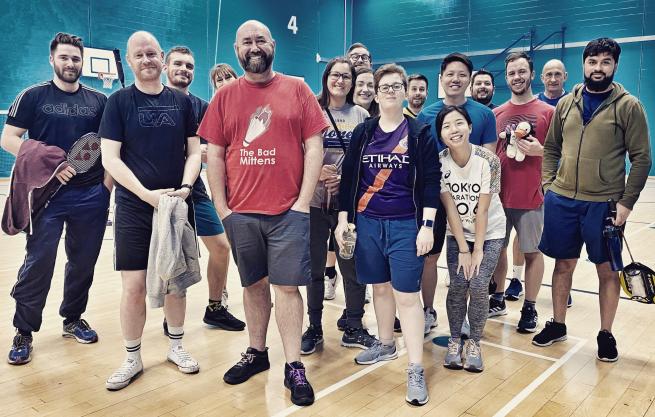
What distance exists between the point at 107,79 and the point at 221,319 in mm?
10112

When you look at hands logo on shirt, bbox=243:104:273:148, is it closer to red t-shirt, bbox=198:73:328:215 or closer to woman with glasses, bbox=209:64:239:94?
red t-shirt, bbox=198:73:328:215

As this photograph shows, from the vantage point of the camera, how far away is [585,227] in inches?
133

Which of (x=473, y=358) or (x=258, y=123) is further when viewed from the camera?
(x=473, y=358)

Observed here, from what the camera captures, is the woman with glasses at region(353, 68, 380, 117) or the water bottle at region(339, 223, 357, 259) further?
the woman with glasses at region(353, 68, 380, 117)

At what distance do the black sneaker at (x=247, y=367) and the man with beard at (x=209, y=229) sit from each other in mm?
780

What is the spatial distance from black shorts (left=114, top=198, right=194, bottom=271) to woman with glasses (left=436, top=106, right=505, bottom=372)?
1.65 m

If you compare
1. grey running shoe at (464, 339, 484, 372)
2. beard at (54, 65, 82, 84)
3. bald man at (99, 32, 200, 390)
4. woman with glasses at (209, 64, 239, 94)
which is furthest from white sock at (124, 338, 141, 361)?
woman with glasses at (209, 64, 239, 94)

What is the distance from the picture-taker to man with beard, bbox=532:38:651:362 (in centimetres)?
326

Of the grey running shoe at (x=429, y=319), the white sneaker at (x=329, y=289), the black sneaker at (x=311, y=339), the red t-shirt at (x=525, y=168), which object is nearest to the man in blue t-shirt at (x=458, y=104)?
the grey running shoe at (x=429, y=319)

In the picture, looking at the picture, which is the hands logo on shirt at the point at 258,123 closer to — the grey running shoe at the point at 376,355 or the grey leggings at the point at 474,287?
the grey leggings at the point at 474,287

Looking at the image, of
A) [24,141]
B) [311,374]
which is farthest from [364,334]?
[24,141]

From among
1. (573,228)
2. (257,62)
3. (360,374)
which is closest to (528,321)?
(573,228)

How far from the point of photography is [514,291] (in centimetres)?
491

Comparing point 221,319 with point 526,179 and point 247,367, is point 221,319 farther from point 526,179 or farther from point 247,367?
point 526,179
